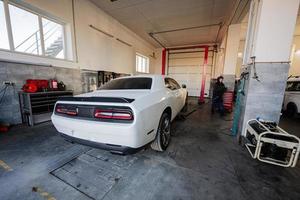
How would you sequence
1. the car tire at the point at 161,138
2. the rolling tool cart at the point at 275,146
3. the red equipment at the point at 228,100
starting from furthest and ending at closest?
the red equipment at the point at 228,100 → the car tire at the point at 161,138 → the rolling tool cart at the point at 275,146

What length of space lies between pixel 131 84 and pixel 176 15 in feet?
16.2

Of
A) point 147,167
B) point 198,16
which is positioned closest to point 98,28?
point 198,16

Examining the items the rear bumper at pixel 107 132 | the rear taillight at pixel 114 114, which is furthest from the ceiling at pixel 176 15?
the rear bumper at pixel 107 132

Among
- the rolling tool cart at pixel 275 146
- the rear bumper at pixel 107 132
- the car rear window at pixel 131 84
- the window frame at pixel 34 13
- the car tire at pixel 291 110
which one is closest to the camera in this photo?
the rear bumper at pixel 107 132

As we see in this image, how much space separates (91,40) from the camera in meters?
5.16

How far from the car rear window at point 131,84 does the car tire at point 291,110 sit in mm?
5721

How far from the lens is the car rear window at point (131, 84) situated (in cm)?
226

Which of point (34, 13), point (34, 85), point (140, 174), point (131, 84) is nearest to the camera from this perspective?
point (140, 174)

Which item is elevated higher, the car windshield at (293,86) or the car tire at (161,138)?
the car windshield at (293,86)

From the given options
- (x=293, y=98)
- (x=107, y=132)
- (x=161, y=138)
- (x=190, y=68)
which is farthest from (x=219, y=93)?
(x=190, y=68)

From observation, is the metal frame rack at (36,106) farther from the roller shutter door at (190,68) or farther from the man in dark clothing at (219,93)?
the roller shutter door at (190,68)

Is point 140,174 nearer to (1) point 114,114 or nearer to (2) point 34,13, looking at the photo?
(1) point 114,114

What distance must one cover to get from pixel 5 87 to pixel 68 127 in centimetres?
296

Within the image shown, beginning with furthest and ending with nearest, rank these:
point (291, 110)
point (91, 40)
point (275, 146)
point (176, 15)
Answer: point (176, 15) → point (91, 40) → point (291, 110) → point (275, 146)
